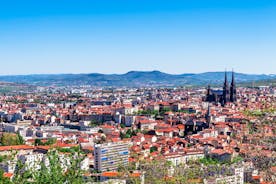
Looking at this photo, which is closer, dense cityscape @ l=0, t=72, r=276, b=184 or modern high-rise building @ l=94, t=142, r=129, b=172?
dense cityscape @ l=0, t=72, r=276, b=184

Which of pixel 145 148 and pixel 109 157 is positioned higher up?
pixel 109 157

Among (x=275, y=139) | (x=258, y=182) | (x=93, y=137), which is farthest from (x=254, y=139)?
(x=93, y=137)

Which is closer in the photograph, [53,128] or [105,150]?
[105,150]

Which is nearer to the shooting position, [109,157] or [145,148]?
[109,157]

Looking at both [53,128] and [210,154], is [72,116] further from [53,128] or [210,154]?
[210,154]
